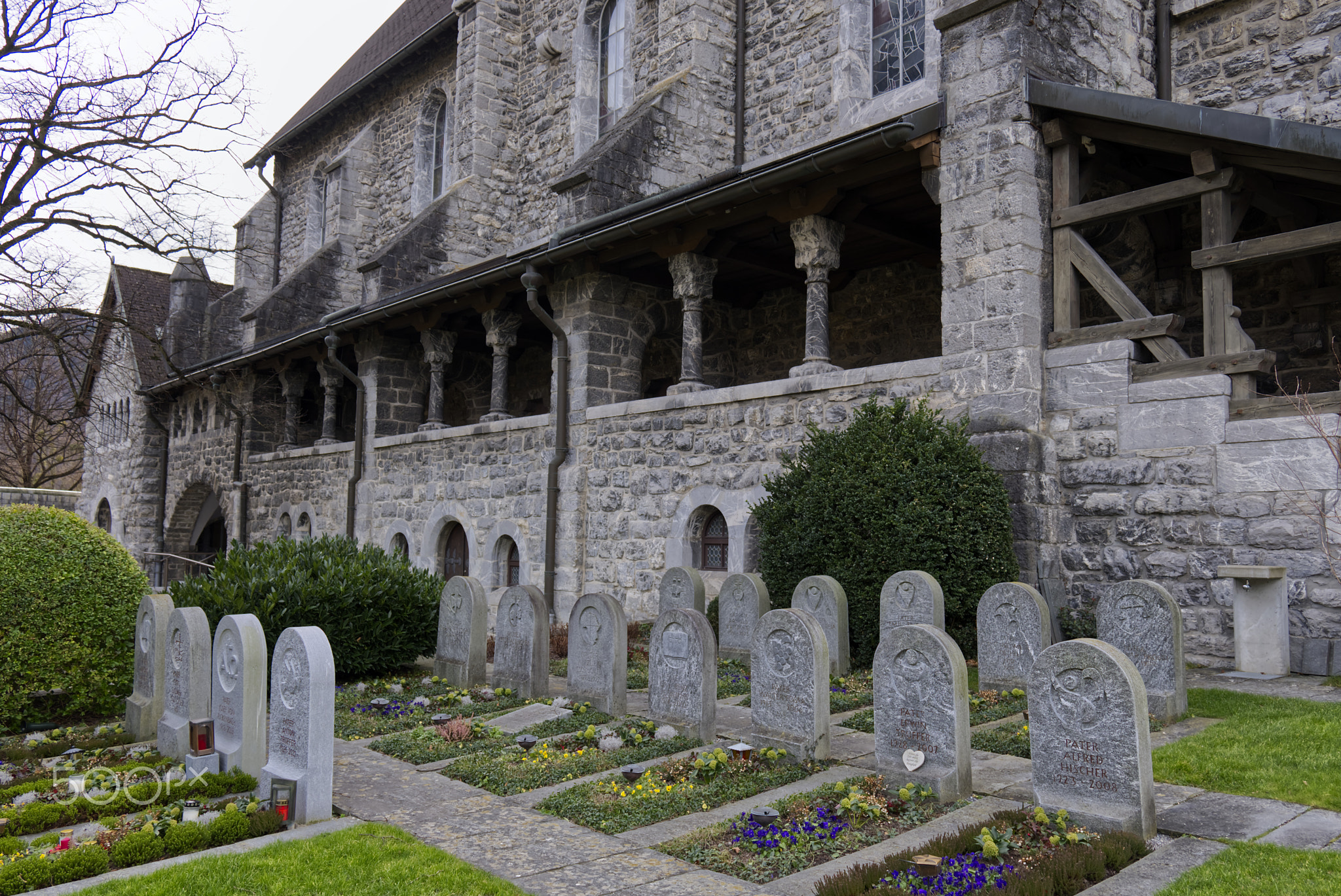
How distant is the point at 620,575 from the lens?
12.0 metres

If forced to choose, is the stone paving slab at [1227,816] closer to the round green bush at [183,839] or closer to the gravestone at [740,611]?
the round green bush at [183,839]

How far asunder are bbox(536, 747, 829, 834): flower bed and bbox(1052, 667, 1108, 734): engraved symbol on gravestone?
146 cm

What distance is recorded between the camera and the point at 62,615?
6809 millimetres

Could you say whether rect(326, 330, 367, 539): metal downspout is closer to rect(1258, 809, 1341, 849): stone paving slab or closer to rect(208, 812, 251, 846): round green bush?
rect(208, 812, 251, 846): round green bush

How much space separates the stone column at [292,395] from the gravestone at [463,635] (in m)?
13.0

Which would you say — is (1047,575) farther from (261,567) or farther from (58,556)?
(58,556)

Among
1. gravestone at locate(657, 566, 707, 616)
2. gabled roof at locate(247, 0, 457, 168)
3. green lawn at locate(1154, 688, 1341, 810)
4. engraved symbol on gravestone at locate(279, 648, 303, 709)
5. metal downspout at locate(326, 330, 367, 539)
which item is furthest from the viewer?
gabled roof at locate(247, 0, 457, 168)

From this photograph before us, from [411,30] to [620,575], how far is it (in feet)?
54.7

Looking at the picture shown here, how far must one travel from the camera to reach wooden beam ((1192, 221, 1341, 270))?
6.81m

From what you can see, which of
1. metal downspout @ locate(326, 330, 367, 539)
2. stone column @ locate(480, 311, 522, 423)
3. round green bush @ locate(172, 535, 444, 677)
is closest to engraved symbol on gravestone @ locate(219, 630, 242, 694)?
round green bush @ locate(172, 535, 444, 677)

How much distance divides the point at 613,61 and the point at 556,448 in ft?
26.6

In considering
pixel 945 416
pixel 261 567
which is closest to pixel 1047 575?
pixel 945 416

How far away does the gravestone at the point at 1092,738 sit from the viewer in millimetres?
3975

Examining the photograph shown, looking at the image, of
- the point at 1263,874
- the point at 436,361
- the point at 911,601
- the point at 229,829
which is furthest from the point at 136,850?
the point at 436,361
